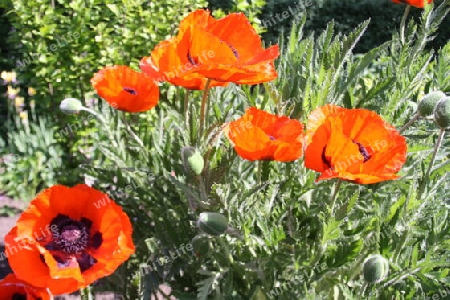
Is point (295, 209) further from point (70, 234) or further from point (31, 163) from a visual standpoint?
point (31, 163)

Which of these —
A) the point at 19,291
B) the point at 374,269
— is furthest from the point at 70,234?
the point at 374,269

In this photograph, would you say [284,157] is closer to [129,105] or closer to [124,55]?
[129,105]

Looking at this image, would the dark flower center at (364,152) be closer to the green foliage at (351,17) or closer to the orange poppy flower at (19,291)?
the orange poppy flower at (19,291)

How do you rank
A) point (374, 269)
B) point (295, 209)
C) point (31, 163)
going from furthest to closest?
point (31, 163) < point (295, 209) < point (374, 269)

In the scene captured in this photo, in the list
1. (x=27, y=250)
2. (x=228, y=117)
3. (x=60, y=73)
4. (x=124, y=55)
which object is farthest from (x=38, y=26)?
(x=27, y=250)

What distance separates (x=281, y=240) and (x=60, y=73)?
247 centimetres

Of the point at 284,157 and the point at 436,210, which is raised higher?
the point at 284,157

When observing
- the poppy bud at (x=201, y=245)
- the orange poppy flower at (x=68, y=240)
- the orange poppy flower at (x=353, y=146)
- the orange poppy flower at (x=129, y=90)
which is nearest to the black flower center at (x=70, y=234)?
the orange poppy flower at (x=68, y=240)

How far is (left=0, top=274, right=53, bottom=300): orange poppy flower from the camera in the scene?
1.21 m

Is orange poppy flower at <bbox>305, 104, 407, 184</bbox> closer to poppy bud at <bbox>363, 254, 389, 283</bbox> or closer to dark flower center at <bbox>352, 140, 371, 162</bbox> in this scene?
dark flower center at <bbox>352, 140, 371, 162</bbox>

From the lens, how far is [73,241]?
52.4 inches

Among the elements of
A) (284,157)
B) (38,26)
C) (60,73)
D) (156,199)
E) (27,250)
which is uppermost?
(284,157)

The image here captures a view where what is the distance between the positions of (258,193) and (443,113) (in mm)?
442

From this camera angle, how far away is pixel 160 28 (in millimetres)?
3576
